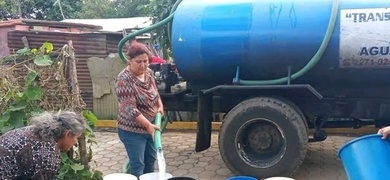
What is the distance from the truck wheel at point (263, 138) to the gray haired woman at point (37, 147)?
90.8 inches

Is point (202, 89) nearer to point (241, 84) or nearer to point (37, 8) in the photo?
point (241, 84)

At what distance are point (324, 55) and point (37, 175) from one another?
300 centimetres

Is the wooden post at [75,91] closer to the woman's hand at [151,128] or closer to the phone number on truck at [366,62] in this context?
the woman's hand at [151,128]

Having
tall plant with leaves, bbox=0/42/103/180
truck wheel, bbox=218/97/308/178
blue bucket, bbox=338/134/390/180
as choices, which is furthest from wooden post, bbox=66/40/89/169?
blue bucket, bbox=338/134/390/180

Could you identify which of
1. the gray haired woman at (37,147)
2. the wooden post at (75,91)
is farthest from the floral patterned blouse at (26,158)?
the wooden post at (75,91)

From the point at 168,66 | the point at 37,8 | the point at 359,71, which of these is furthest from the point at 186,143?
the point at 37,8

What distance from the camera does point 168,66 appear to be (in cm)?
527

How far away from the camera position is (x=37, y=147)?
2369mm

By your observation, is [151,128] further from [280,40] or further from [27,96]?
[280,40]

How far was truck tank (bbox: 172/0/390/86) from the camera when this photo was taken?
4273 mm

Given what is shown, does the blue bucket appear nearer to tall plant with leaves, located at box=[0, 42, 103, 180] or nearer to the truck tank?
the truck tank

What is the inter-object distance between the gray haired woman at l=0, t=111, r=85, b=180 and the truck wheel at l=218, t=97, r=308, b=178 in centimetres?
231

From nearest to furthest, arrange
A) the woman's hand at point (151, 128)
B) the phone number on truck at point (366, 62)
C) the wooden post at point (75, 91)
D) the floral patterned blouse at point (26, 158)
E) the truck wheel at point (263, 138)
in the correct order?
the floral patterned blouse at point (26, 158), the woman's hand at point (151, 128), the wooden post at point (75, 91), the phone number on truck at point (366, 62), the truck wheel at point (263, 138)

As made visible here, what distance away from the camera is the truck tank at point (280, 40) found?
4273 mm
